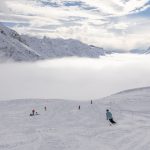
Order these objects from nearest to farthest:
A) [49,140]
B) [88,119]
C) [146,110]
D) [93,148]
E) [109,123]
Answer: [93,148] < [49,140] < [109,123] < [88,119] < [146,110]

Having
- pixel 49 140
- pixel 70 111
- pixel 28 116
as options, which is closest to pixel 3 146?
pixel 49 140

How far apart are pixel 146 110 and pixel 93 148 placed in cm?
2073

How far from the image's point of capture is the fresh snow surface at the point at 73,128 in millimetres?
24812

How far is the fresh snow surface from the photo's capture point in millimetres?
24812

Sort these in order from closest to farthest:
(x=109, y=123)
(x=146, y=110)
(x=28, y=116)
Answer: (x=109, y=123), (x=28, y=116), (x=146, y=110)

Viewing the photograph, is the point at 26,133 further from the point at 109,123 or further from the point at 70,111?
the point at 70,111

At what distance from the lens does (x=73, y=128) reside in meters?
30.9

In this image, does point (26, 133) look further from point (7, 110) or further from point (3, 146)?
point (7, 110)

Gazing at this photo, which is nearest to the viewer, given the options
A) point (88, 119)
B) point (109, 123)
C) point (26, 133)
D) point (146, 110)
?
point (26, 133)

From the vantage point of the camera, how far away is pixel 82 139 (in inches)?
1037

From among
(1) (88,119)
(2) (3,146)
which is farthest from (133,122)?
(2) (3,146)

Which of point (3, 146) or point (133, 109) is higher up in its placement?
point (133, 109)

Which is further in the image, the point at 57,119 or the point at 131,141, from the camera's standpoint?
the point at 57,119

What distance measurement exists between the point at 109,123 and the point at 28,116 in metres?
10.4
